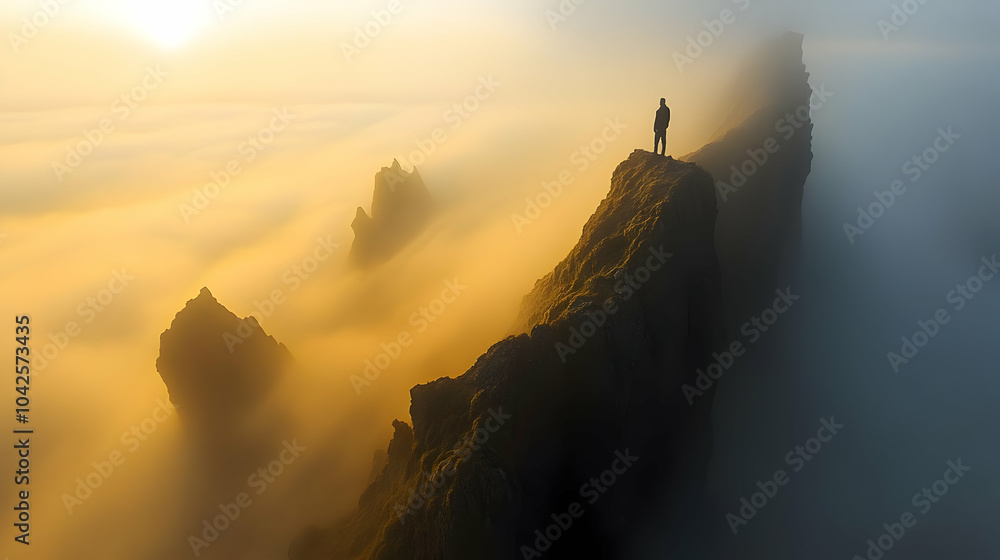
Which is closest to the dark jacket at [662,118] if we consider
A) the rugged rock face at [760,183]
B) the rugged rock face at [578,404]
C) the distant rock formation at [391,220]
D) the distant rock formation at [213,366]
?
the rugged rock face at [578,404]

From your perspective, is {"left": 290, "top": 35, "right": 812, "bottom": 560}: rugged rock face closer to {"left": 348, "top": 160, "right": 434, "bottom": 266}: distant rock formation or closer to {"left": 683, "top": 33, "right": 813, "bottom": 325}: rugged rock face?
{"left": 683, "top": 33, "right": 813, "bottom": 325}: rugged rock face

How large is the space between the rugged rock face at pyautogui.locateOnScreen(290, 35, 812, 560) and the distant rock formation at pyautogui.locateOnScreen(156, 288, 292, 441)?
1761cm

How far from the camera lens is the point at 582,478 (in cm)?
1731

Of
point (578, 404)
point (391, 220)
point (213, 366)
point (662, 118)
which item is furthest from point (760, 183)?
point (391, 220)

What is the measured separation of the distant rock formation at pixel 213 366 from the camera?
3344 cm

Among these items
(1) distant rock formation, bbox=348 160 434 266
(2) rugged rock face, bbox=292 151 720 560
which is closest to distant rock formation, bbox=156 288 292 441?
(2) rugged rock face, bbox=292 151 720 560

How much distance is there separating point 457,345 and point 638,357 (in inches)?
850

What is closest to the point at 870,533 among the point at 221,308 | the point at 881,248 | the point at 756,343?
the point at 756,343

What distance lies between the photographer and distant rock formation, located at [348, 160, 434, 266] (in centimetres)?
5788

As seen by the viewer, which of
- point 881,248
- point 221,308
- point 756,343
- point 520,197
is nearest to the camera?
point 756,343

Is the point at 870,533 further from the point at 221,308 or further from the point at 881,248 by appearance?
the point at 221,308

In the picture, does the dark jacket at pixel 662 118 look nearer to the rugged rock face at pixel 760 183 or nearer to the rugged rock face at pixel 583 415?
the rugged rock face at pixel 583 415

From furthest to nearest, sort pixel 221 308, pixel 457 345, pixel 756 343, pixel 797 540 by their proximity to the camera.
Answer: pixel 457 345 < pixel 221 308 < pixel 756 343 < pixel 797 540

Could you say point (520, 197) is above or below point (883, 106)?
above
